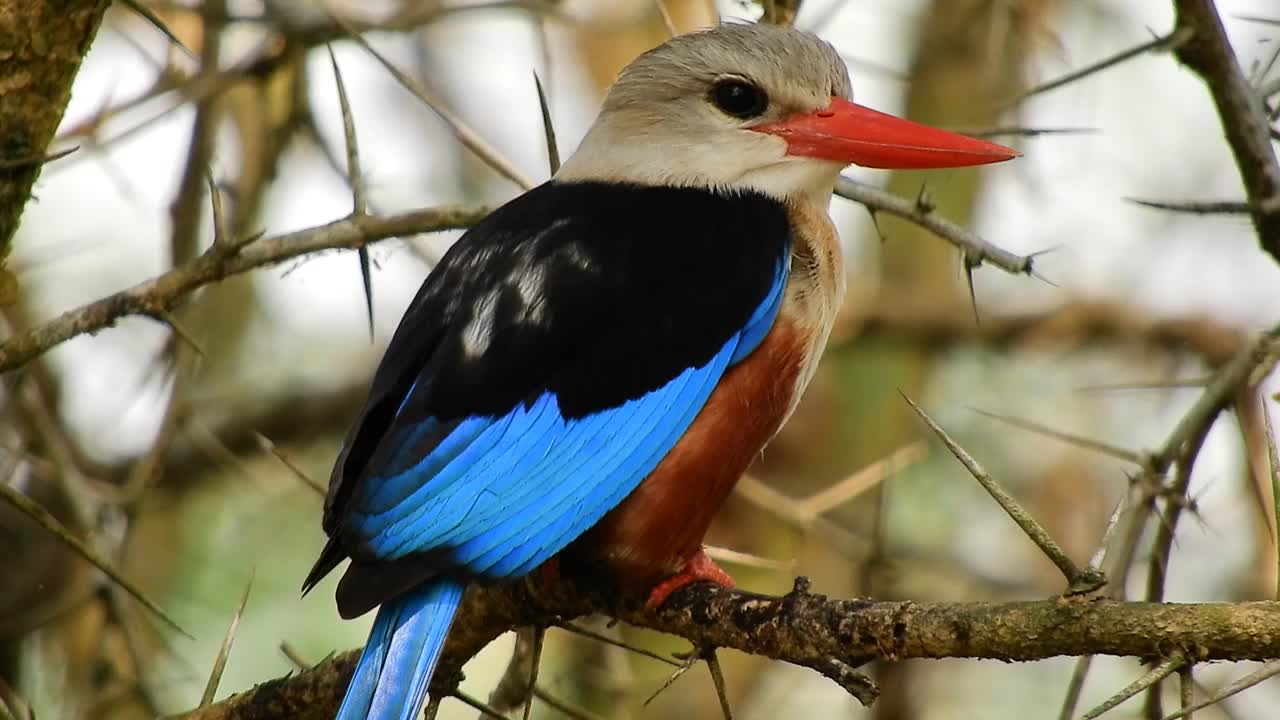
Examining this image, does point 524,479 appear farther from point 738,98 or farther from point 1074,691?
point 738,98

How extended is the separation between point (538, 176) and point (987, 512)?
2492mm

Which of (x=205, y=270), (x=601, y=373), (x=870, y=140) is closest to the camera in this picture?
(x=205, y=270)

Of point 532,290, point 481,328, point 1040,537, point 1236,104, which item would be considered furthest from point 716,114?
point 1040,537

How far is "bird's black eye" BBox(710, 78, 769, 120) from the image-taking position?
3.70m

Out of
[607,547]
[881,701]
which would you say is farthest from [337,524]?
[881,701]

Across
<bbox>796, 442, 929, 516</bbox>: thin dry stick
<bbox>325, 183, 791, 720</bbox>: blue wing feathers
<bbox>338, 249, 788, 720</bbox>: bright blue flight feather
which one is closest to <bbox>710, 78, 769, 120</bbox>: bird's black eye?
<bbox>325, 183, 791, 720</bbox>: blue wing feathers

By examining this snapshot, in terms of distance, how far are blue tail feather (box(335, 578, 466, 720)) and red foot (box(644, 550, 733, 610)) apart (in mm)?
391

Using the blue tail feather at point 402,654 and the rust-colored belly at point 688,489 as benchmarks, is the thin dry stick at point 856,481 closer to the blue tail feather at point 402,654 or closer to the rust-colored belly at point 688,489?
the rust-colored belly at point 688,489

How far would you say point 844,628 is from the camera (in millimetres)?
2260

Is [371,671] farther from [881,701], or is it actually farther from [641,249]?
[881,701]

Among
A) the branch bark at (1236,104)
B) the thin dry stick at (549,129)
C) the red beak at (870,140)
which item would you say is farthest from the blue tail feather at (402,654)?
the branch bark at (1236,104)

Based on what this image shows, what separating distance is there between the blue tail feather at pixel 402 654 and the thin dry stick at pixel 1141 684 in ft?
3.80

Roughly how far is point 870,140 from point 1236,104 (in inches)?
39.0

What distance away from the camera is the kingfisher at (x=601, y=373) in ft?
9.01
